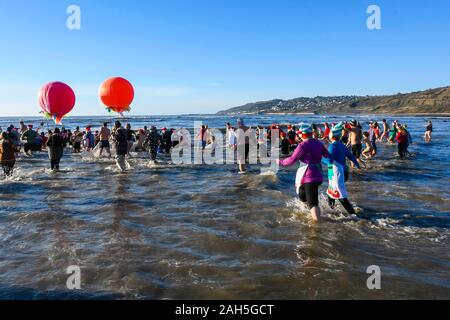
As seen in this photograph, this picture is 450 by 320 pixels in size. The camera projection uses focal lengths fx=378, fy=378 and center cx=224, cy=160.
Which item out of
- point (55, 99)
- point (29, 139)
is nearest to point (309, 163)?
point (55, 99)

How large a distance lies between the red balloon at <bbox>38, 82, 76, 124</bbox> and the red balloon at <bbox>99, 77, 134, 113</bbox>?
4.41ft

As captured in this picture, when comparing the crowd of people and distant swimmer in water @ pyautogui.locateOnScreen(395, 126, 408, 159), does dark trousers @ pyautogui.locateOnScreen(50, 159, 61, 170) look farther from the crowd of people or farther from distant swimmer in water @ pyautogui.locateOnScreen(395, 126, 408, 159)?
distant swimmer in water @ pyautogui.locateOnScreen(395, 126, 408, 159)

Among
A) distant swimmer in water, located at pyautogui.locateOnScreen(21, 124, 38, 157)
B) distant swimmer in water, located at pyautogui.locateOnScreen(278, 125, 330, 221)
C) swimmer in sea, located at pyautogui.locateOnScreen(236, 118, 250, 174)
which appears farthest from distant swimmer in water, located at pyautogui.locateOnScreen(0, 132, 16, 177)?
distant swimmer in water, located at pyautogui.locateOnScreen(278, 125, 330, 221)

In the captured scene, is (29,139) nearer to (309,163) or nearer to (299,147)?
(299,147)

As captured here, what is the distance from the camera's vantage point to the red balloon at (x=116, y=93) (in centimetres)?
1552

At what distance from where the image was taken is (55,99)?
585 inches

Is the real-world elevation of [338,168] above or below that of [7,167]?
above

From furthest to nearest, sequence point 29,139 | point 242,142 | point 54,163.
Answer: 1. point 29,139
2. point 54,163
3. point 242,142

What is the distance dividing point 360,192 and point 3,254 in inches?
339

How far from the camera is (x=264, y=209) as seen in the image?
8.81 metres

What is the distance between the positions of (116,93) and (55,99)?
2333 mm

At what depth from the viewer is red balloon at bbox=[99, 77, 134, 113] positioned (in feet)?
50.9

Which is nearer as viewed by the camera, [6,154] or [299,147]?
[299,147]
